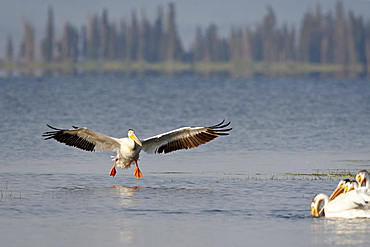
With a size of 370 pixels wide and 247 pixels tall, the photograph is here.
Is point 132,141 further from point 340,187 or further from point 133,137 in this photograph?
point 340,187

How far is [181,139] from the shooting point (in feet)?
55.8

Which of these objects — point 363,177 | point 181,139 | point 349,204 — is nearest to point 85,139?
point 181,139

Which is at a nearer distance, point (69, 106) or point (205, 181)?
point (205, 181)

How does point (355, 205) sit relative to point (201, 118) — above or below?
below

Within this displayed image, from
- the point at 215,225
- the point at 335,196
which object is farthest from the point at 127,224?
the point at 335,196

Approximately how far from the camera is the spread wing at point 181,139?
1669cm

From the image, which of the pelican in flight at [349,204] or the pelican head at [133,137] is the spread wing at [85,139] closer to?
the pelican head at [133,137]

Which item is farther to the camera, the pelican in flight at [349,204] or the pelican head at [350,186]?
the pelican head at [350,186]

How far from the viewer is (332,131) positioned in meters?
28.3

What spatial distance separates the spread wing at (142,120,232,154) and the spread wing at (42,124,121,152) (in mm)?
740

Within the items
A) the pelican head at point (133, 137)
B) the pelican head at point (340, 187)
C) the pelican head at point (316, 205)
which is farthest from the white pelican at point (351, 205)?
the pelican head at point (133, 137)

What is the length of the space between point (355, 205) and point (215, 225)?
2231mm

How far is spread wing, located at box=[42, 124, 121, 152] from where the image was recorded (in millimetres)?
16516

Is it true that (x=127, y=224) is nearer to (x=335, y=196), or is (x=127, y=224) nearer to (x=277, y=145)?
(x=335, y=196)
